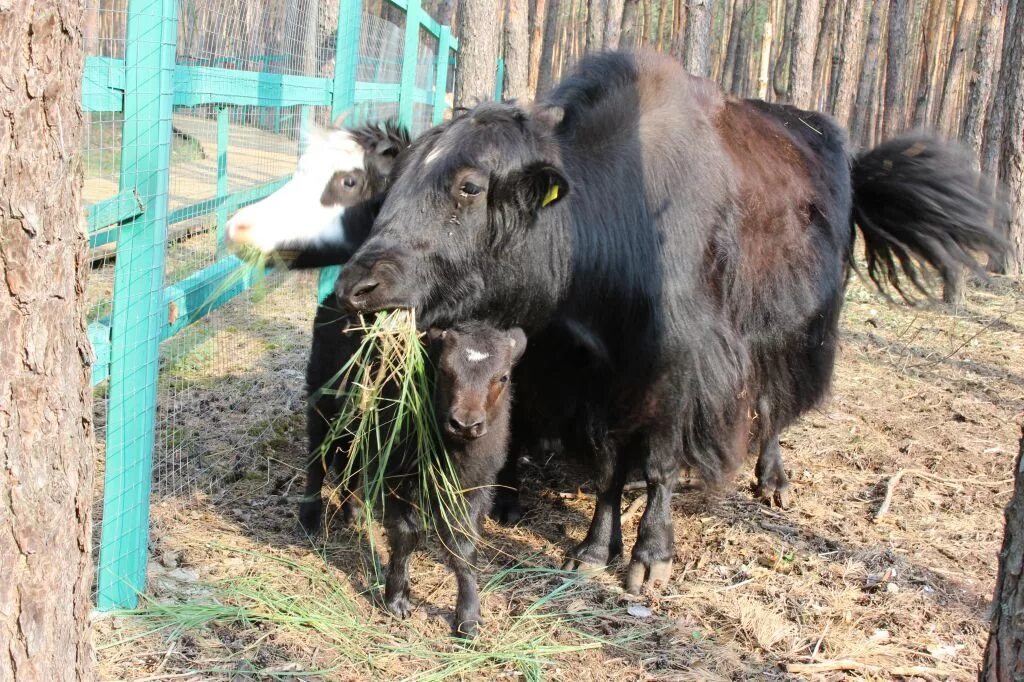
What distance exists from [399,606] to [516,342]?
1.23 m

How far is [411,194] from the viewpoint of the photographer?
376cm

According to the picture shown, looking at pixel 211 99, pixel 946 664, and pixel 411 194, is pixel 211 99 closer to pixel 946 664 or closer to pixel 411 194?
pixel 411 194

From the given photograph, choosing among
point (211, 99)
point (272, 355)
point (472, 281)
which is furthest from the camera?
point (272, 355)

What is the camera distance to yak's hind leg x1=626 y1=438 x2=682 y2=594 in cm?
441

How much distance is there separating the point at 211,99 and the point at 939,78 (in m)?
36.3

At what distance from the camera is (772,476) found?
5.42 m

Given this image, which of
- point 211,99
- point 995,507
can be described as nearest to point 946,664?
point 995,507

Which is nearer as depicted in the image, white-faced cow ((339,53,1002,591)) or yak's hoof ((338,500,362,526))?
white-faced cow ((339,53,1002,591))

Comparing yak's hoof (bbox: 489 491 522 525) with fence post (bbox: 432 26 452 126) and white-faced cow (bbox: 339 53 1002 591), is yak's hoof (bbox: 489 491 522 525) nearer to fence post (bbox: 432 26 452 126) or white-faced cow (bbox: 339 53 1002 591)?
white-faced cow (bbox: 339 53 1002 591)

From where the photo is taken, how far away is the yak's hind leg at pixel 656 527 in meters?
4.41

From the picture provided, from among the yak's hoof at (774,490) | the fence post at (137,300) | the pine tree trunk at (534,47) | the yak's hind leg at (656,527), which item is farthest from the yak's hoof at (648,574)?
the pine tree trunk at (534,47)

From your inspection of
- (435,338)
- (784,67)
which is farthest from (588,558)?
(784,67)

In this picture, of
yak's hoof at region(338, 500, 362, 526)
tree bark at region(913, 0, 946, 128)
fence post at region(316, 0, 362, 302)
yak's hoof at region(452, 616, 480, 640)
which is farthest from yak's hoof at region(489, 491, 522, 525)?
tree bark at region(913, 0, 946, 128)

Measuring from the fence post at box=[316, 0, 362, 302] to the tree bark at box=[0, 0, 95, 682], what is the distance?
445 cm
